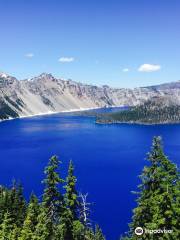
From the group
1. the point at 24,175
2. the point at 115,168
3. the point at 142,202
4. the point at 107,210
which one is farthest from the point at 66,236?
the point at 115,168

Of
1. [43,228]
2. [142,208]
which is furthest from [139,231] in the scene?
[43,228]

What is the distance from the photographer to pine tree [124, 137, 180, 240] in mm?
30547

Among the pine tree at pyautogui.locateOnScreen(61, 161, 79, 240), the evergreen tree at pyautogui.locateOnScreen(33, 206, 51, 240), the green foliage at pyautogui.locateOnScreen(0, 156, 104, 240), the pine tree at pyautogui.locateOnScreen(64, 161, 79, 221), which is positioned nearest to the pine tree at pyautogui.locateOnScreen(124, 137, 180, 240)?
the pine tree at pyautogui.locateOnScreen(64, 161, 79, 221)

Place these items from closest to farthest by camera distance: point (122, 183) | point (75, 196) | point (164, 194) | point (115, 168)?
point (164, 194)
point (75, 196)
point (122, 183)
point (115, 168)

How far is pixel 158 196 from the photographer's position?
31203 millimetres

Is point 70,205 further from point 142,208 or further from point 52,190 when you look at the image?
point 142,208

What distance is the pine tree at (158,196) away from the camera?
30547mm

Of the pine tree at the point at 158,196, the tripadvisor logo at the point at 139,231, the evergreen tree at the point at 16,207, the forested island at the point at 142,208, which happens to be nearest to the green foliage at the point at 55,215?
the forested island at the point at 142,208

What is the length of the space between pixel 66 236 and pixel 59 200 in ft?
11.7

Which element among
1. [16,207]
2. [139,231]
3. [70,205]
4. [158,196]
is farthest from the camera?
[16,207]

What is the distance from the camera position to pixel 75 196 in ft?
119

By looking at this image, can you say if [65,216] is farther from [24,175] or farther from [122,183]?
[24,175]

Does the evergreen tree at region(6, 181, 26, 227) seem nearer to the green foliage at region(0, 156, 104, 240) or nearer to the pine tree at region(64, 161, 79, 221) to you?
the green foliage at region(0, 156, 104, 240)

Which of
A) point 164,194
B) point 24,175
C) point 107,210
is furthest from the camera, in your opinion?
point 24,175
